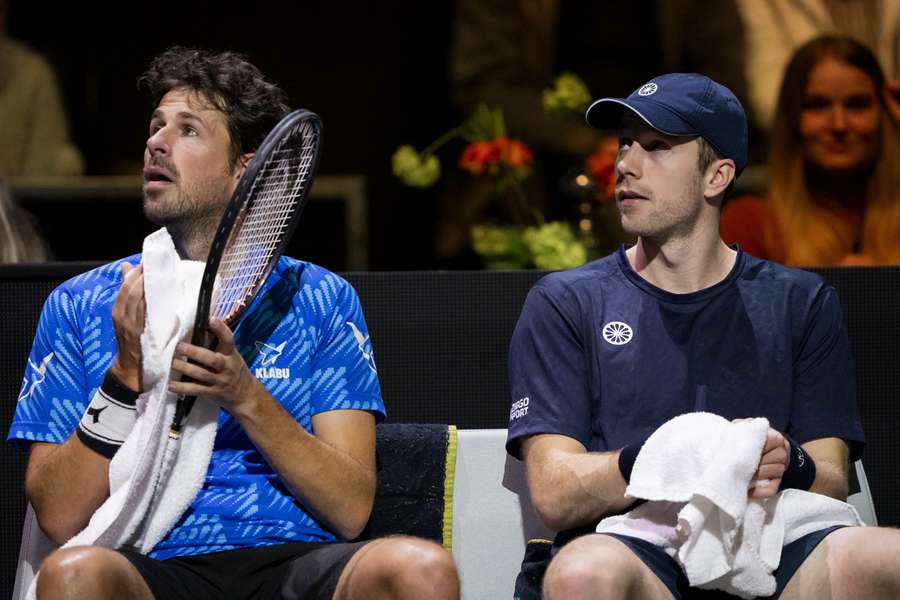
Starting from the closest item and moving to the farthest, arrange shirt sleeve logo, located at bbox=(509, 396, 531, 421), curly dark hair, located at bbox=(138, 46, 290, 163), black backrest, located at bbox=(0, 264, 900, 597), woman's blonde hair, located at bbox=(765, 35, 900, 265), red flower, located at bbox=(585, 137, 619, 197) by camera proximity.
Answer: shirt sleeve logo, located at bbox=(509, 396, 531, 421) → curly dark hair, located at bbox=(138, 46, 290, 163) → black backrest, located at bbox=(0, 264, 900, 597) → red flower, located at bbox=(585, 137, 619, 197) → woman's blonde hair, located at bbox=(765, 35, 900, 265)

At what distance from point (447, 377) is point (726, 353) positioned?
76cm

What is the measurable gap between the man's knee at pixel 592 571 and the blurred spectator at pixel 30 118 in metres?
3.51

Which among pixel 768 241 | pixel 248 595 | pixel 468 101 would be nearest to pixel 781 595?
pixel 248 595

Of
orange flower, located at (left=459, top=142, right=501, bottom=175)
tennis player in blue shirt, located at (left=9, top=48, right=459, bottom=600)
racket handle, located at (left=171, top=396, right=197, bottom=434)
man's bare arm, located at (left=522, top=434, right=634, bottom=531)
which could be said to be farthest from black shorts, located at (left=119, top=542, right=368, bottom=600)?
orange flower, located at (left=459, top=142, right=501, bottom=175)

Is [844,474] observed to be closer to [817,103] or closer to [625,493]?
[625,493]

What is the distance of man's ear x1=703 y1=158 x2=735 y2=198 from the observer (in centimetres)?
272

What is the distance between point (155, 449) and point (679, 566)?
0.91 meters

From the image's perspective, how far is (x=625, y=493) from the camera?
7.73 ft

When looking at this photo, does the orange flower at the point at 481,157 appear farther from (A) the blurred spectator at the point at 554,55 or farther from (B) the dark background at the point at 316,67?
(B) the dark background at the point at 316,67

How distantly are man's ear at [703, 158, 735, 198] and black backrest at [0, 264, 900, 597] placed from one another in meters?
0.55

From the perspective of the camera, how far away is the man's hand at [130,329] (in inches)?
88.7

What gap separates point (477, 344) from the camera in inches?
124

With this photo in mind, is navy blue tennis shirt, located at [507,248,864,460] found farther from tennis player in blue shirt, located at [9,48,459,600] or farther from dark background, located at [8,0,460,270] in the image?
dark background, located at [8,0,460,270]

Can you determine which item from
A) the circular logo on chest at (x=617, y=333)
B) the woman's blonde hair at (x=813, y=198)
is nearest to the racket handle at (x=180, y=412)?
the circular logo on chest at (x=617, y=333)
